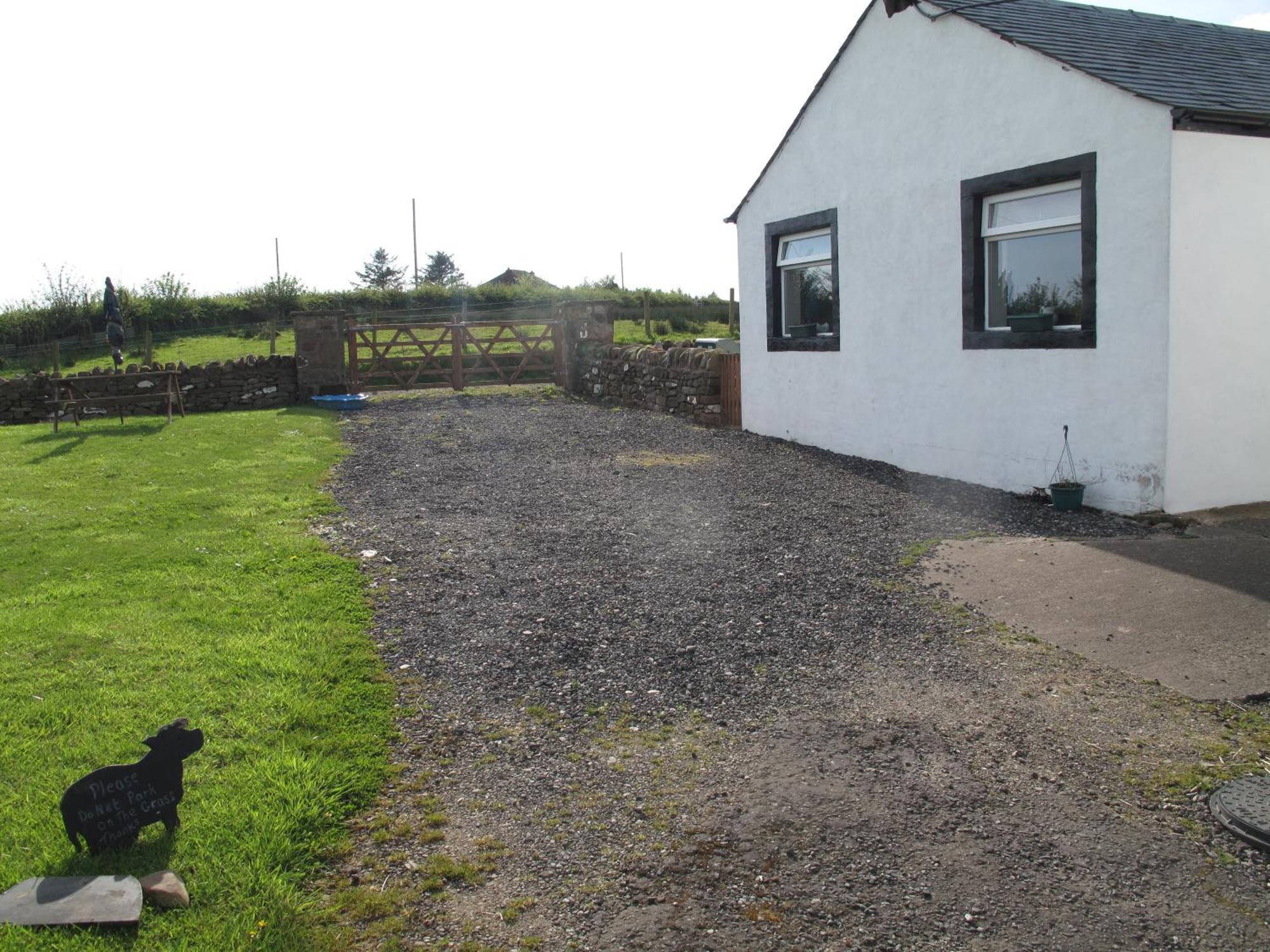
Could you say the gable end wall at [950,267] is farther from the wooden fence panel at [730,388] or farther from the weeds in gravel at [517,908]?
the weeds in gravel at [517,908]

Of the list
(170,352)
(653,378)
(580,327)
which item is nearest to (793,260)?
(653,378)

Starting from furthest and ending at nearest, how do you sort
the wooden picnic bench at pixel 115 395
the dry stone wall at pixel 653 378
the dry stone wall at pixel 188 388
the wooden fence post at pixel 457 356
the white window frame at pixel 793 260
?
the wooden fence post at pixel 457 356 → the dry stone wall at pixel 188 388 → the wooden picnic bench at pixel 115 395 → the dry stone wall at pixel 653 378 → the white window frame at pixel 793 260

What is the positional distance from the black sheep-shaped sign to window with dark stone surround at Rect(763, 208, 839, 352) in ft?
33.9

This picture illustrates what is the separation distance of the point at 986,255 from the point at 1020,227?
54 centimetres

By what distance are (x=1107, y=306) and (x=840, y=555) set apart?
11.3ft

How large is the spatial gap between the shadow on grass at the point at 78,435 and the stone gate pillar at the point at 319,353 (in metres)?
4.20

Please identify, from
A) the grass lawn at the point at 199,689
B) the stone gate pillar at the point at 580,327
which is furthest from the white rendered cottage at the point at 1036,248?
the stone gate pillar at the point at 580,327

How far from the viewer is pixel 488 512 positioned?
31.5 ft

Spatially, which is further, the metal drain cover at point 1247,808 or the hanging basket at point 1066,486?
the hanging basket at point 1066,486

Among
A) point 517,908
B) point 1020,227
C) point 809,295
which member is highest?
point 1020,227

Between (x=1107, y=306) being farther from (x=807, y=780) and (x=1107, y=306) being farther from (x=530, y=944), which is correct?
(x=530, y=944)

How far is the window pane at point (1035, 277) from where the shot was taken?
9.31 m

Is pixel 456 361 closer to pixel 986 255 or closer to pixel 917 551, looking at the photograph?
pixel 986 255

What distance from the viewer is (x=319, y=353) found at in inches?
820
